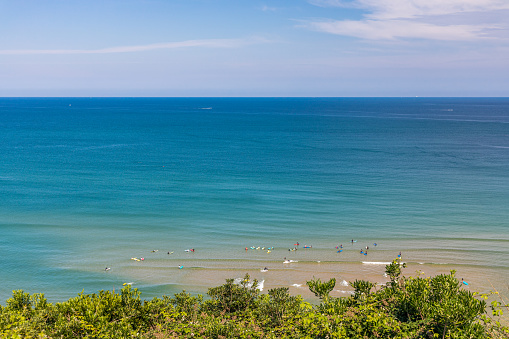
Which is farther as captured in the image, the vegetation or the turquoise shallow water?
the turquoise shallow water

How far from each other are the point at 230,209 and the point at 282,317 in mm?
37912

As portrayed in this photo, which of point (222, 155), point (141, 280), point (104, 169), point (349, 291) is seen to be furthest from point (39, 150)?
point (349, 291)

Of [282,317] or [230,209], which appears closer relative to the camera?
[282,317]

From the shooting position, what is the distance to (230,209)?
5556cm

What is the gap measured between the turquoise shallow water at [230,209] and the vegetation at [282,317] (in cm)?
1703

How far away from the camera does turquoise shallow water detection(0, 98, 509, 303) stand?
132 ft

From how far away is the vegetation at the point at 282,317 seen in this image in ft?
48.9

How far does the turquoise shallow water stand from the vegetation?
17.0 metres

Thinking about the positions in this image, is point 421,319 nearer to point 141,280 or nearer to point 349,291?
point 349,291

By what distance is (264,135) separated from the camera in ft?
444

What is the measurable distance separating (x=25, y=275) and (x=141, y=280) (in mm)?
11330

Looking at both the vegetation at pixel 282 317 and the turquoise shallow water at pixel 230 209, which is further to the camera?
the turquoise shallow water at pixel 230 209

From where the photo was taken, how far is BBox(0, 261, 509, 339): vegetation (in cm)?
1491

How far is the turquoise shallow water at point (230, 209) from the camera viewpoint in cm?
4012
